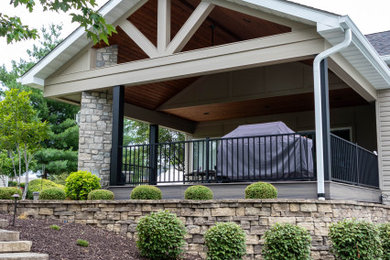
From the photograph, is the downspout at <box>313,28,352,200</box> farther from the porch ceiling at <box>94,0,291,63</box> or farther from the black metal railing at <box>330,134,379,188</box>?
the porch ceiling at <box>94,0,291,63</box>

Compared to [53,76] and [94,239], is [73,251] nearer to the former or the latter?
[94,239]

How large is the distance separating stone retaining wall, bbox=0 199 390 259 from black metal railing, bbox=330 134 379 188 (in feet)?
1.89

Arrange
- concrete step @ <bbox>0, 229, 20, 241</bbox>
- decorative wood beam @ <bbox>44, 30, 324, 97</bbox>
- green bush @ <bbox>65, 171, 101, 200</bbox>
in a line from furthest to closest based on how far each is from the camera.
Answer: green bush @ <bbox>65, 171, 101, 200</bbox> < decorative wood beam @ <bbox>44, 30, 324, 97</bbox> < concrete step @ <bbox>0, 229, 20, 241</bbox>

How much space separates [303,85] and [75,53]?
524 centimetres

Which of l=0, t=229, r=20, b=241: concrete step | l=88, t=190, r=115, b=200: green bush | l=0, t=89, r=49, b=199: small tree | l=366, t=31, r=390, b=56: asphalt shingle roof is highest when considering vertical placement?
l=366, t=31, r=390, b=56: asphalt shingle roof

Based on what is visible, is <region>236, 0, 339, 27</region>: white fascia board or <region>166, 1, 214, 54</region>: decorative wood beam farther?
<region>166, 1, 214, 54</region>: decorative wood beam

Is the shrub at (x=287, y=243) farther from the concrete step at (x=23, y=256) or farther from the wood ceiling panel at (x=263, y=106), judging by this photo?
the wood ceiling panel at (x=263, y=106)

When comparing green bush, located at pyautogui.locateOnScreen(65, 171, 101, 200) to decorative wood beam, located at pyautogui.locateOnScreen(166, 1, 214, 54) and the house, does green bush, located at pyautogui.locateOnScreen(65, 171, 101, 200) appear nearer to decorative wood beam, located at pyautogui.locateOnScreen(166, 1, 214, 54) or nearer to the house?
the house

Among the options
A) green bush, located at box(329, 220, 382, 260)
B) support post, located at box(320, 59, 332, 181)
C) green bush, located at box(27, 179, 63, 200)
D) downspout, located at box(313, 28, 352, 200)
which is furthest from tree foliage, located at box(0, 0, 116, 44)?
green bush, located at box(27, 179, 63, 200)

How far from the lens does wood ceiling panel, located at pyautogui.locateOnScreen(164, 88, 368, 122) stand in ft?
36.1

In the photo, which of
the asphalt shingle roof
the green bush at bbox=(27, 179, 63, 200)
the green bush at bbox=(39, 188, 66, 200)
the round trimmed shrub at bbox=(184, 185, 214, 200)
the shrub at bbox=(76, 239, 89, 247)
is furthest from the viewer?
the green bush at bbox=(27, 179, 63, 200)

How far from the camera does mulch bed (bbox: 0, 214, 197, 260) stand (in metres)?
6.02

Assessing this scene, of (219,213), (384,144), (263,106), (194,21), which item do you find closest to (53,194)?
(219,213)

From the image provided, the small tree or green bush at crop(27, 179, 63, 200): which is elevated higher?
the small tree
